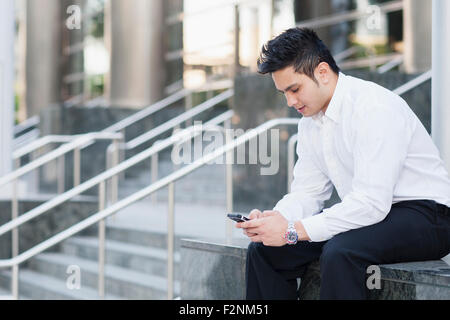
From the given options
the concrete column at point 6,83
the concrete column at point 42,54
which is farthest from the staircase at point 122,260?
the concrete column at point 42,54

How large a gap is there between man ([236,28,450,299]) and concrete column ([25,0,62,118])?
15.1 m

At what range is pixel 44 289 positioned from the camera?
6.73m

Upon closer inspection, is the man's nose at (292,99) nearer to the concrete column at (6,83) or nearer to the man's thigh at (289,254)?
the man's thigh at (289,254)

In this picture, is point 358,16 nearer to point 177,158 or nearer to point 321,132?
point 177,158

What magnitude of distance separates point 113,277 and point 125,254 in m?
0.47

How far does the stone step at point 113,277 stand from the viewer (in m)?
5.96

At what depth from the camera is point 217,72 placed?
14.1m

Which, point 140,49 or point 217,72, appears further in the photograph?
point 217,72

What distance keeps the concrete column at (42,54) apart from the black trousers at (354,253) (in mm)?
15119

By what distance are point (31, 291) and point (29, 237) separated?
920 millimetres

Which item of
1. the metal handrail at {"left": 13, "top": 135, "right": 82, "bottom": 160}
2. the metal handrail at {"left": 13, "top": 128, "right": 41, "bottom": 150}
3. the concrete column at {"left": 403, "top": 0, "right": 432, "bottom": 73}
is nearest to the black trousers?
the metal handrail at {"left": 13, "top": 135, "right": 82, "bottom": 160}

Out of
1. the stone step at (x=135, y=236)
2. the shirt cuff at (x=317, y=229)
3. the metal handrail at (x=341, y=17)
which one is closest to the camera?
the shirt cuff at (x=317, y=229)

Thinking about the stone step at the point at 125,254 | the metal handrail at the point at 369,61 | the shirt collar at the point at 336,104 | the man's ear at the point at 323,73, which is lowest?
the stone step at the point at 125,254

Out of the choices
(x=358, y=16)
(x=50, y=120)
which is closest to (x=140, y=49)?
(x=50, y=120)
